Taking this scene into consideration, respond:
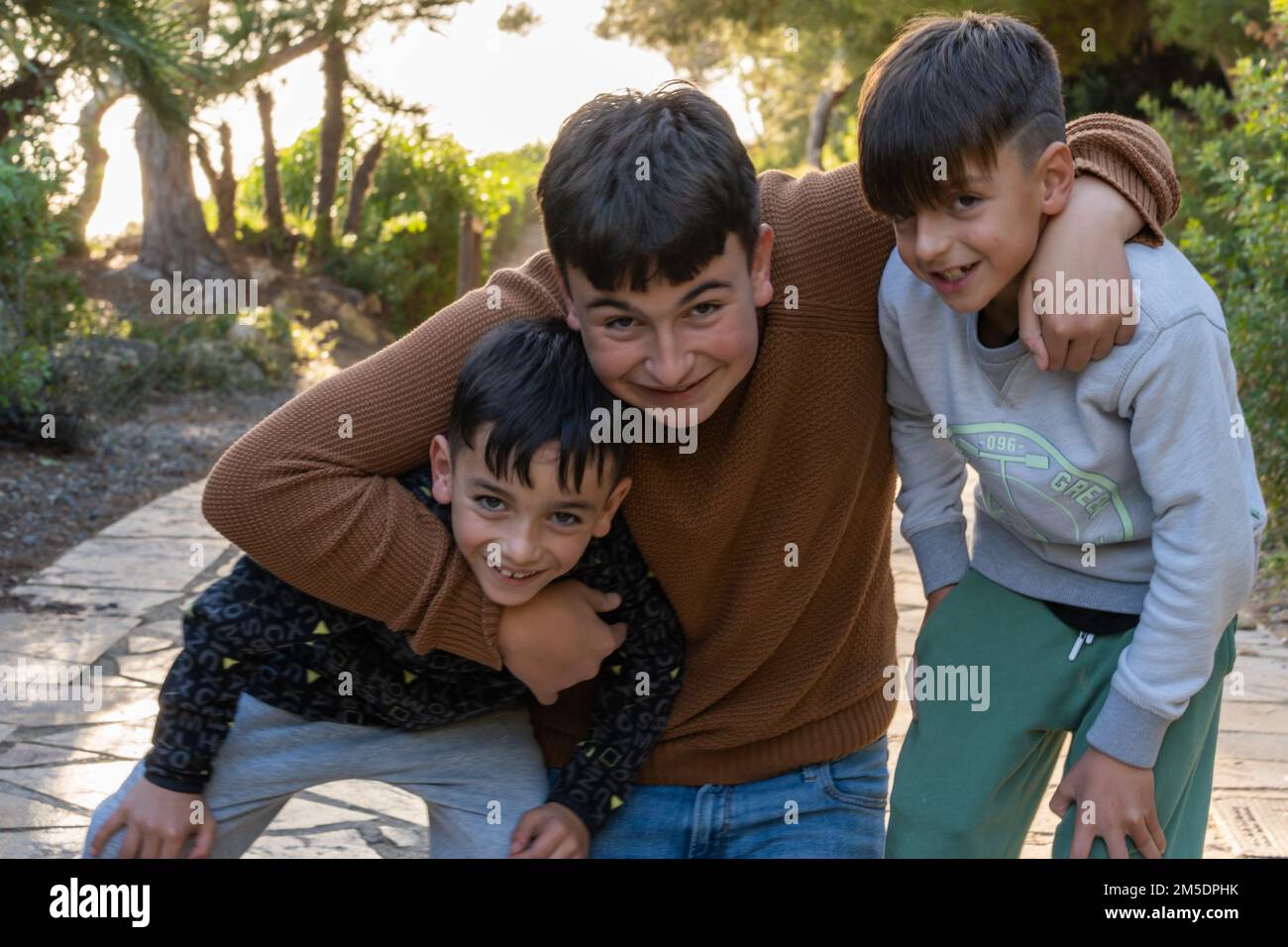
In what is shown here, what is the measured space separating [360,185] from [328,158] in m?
0.58

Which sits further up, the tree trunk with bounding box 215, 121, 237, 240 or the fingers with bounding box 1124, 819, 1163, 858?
the tree trunk with bounding box 215, 121, 237, 240

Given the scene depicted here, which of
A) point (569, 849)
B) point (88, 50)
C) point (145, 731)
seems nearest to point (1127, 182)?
point (569, 849)

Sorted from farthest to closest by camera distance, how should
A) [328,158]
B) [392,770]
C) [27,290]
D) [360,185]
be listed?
[360,185] → [328,158] → [27,290] → [392,770]

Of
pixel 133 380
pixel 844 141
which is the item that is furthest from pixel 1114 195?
pixel 844 141

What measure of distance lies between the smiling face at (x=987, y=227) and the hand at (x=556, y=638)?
72 centimetres

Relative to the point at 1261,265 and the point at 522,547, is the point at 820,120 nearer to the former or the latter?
→ the point at 1261,265

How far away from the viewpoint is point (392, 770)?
2.33 m

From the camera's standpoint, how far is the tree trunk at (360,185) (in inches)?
531

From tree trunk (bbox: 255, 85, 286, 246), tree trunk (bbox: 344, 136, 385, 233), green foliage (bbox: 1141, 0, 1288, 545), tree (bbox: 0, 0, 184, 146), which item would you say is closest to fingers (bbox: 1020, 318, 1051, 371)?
green foliage (bbox: 1141, 0, 1288, 545)

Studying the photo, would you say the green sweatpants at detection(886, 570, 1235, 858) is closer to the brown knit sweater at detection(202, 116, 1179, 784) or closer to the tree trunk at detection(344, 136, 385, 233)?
Answer: the brown knit sweater at detection(202, 116, 1179, 784)

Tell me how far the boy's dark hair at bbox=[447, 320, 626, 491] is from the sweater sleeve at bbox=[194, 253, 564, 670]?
7 cm

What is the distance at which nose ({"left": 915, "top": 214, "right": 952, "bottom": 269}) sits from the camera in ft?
6.45

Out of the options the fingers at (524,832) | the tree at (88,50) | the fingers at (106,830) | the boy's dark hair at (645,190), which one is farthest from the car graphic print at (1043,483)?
the tree at (88,50)

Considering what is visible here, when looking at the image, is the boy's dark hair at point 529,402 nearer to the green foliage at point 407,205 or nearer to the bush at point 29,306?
the bush at point 29,306
